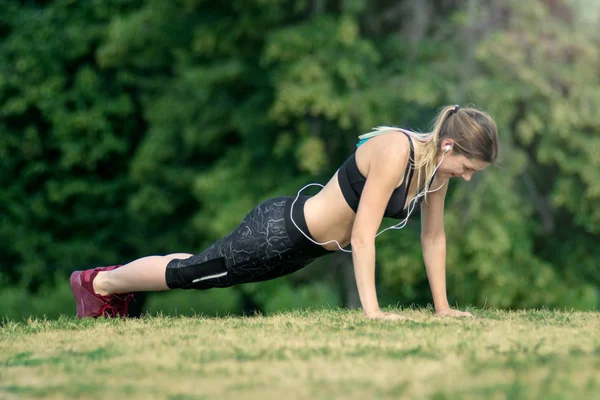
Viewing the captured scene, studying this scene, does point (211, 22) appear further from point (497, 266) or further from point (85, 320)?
point (85, 320)

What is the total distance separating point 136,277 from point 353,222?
56.7 inches

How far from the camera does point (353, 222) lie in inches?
207

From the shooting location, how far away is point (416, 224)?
14.2 m

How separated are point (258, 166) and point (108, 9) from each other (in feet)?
16.4

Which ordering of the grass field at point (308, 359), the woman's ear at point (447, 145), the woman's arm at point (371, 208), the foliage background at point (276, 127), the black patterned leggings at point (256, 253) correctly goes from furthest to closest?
the foliage background at point (276, 127) < the black patterned leggings at point (256, 253) < the woman's ear at point (447, 145) < the woman's arm at point (371, 208) < the grass field at point (308, 359)

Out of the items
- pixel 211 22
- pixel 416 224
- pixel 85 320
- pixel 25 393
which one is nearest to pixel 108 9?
pixel 211 22

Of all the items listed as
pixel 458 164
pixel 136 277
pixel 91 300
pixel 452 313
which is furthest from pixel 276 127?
pixel 458 164

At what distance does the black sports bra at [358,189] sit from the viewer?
5070 mm

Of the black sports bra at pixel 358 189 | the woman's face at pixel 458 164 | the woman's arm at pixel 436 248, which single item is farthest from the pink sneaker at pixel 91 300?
the woman's face at pixel 458 164

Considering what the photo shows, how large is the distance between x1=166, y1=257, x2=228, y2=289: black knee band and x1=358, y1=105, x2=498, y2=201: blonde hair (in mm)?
1374

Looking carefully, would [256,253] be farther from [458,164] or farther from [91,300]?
[458,164]

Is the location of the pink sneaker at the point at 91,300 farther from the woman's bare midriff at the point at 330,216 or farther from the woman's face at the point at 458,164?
the woman's face at the point at 458,164

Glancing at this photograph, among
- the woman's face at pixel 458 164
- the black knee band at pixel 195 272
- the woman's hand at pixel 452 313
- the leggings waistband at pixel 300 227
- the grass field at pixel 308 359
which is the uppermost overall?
the woman's face at pixel 458 164

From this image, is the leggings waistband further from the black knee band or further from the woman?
the black knee band
